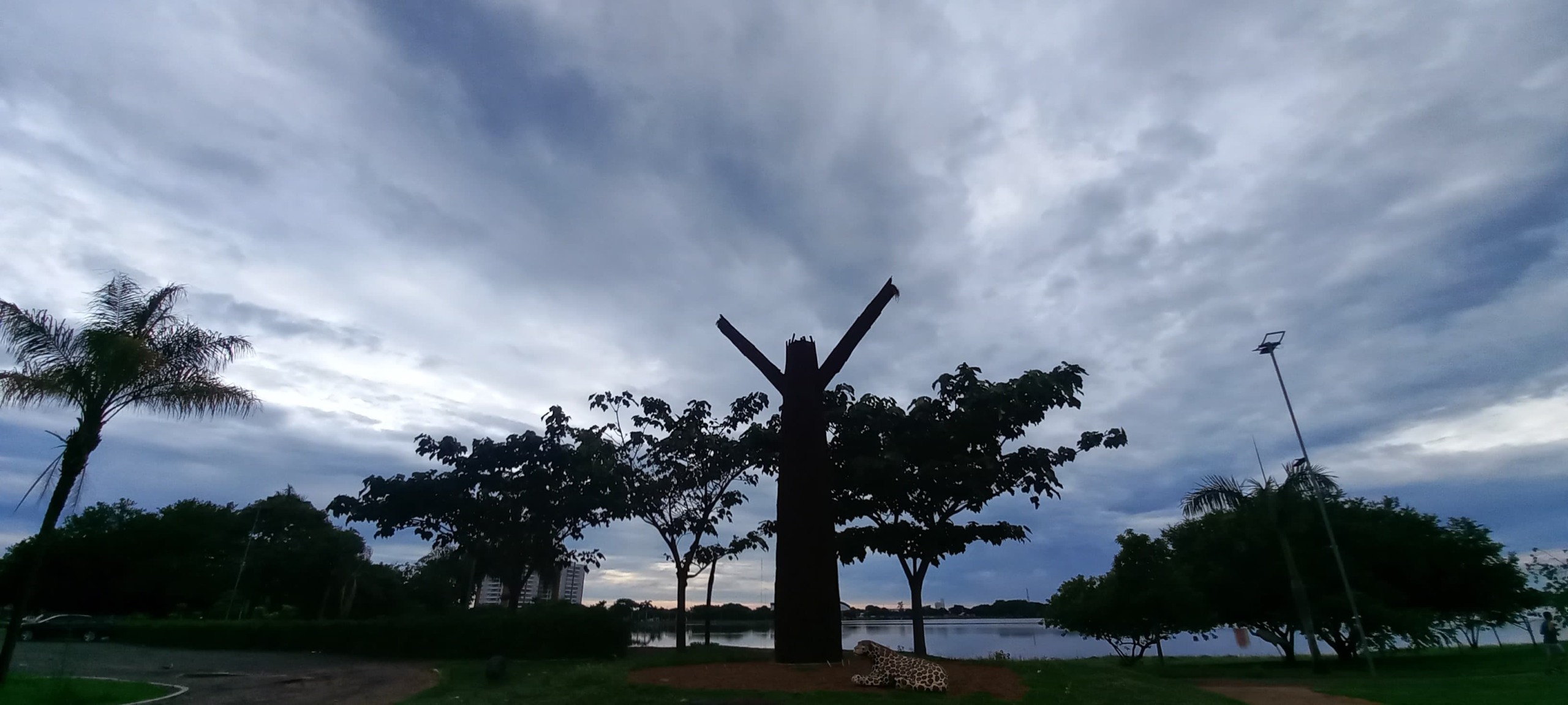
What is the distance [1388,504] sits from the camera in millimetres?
32750

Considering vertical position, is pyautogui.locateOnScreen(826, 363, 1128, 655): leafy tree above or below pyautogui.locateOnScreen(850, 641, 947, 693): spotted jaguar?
above

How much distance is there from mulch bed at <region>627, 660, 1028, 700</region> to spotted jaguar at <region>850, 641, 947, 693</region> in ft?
0.48

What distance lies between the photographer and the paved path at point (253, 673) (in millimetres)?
13648

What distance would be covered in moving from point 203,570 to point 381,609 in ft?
41.1

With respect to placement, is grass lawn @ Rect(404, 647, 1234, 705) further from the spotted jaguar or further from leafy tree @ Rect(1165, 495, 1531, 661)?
→ leafy tree @ Rect(1165, 495, 1531, 661)

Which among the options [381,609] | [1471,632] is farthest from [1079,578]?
[381,609]

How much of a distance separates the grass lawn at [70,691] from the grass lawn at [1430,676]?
2209cm

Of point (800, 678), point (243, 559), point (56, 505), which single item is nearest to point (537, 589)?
point (243, 559)

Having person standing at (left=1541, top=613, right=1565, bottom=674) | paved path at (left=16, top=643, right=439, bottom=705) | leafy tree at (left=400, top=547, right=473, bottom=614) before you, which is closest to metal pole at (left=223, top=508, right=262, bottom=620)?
leafy tree at (left=400, top=547, right=473, bottom=614)

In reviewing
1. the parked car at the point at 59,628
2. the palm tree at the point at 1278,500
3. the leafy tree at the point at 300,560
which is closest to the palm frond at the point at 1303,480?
the palm tree at the point at 1278,500

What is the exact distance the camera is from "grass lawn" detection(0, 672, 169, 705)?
36.8 ft

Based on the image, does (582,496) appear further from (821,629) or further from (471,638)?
(821,629)

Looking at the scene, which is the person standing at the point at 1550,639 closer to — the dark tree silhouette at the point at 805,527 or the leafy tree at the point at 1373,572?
the leafy tree at the point at 1373,572

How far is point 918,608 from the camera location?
69.1 ft
